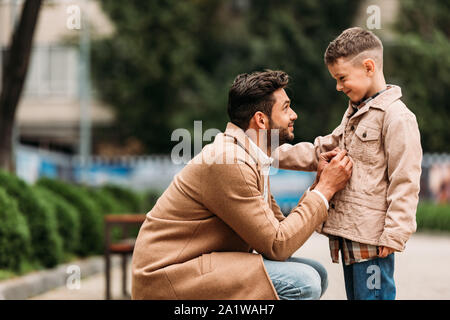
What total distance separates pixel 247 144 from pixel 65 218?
18.8ft

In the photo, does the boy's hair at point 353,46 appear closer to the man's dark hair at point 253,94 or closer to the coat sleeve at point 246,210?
the man's dark hair at point 253,94

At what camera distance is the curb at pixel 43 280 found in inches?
246

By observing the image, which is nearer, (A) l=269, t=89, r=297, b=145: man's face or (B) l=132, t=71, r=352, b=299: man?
(B) l=132, t=71, r=352, b=299: man

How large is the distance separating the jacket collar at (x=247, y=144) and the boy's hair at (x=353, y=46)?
0.65 metres

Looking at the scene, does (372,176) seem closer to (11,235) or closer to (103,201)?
(11,235)

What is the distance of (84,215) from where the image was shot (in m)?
9.38

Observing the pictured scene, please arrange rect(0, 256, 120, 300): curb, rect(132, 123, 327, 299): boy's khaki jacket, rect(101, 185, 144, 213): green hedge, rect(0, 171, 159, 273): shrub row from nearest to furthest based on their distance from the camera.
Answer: rect(132, 123, 327, 299): boy's khaki jacket
rect(0, 256, 120, 300): curb
rect(0, 171, 159, 273): shrub row
rect(101, 185, 144, 213): green hedge

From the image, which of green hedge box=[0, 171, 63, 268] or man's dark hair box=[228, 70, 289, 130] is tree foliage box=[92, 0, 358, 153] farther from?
man's dark hair box=[228, 70, 289, 130]

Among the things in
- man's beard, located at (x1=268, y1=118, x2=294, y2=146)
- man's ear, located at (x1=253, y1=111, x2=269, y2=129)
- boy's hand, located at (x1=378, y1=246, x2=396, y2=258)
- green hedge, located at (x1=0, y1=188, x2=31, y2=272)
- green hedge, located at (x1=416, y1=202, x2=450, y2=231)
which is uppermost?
man's ear, located at (x1=253, y1=111, x2=269, y2=129)

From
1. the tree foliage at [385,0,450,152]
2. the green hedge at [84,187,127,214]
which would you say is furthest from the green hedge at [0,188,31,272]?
the tree foliage at [385,0,450,152]

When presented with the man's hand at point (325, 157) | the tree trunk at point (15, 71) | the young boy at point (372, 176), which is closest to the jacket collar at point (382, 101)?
the young boy at point (372, 176)

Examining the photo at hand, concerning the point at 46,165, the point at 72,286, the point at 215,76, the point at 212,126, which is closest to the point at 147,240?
the point at 72,286

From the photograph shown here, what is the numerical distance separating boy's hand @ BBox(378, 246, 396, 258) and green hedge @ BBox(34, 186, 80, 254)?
5.80m

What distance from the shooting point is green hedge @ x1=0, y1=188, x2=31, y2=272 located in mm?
6637
